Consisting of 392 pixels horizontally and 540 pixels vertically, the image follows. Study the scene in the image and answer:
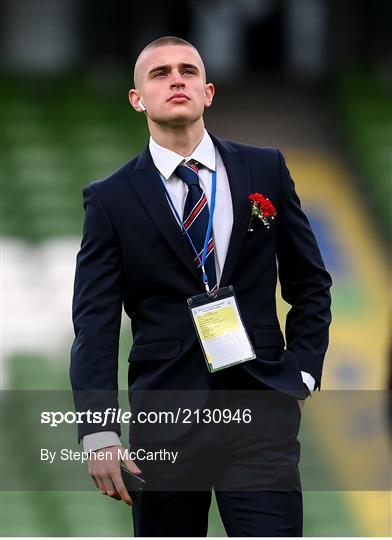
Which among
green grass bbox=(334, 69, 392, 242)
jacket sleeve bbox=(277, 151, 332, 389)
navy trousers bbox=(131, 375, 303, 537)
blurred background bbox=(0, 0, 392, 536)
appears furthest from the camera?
green grass bbox=(334, 69, 392, 242)

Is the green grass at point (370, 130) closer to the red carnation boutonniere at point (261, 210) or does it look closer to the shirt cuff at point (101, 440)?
the red carnation boutonniere at point (261, 210)

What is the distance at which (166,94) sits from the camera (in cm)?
295

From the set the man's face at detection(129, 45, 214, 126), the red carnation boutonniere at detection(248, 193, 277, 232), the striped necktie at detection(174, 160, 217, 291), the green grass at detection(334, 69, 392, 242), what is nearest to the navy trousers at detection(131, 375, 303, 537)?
the striped necktie at detection(174, 160, 217, 291)

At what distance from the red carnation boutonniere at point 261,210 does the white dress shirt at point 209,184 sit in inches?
2.2

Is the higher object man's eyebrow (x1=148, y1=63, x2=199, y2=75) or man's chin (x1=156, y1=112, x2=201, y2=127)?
man's eyebrow (x1=148, y1=63, x2=199, y2=75)

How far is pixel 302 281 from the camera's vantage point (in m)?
3.08

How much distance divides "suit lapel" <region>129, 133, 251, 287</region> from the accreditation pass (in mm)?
54

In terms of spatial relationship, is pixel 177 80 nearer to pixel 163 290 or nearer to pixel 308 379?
pixel 163 290

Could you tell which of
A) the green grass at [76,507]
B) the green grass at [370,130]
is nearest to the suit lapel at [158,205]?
the green grass at [76,507]

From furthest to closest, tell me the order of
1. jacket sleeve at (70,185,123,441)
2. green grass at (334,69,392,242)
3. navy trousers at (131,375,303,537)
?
green grass at (334,69,392,242), jacket sleeve at (70,185,123,441), navy trousers at (131,375,303,537)

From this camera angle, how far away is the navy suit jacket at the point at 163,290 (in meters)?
2.91

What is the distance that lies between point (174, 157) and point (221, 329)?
0.45m

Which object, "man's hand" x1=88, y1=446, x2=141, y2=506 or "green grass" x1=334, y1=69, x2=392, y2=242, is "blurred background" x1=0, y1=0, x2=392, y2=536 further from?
"man's hand" x1=88, y1=446, x2=141, y2=506

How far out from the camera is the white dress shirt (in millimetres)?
2949
